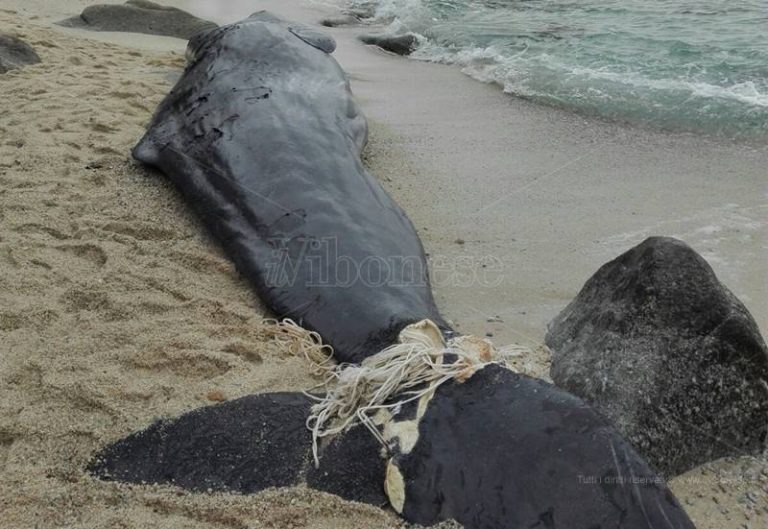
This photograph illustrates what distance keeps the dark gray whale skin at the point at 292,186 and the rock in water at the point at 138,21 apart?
3.67 metres

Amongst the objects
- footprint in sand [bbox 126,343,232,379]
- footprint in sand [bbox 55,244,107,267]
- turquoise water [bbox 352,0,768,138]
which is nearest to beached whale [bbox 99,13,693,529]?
footprint in sand [bbox 126,343,232,379]

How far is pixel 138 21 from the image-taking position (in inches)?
332

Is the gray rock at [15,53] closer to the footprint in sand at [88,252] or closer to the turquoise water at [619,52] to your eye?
the footprint in sand at [88,252]

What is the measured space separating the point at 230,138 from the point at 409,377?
2115mm

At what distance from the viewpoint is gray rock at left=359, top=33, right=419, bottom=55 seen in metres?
8.88

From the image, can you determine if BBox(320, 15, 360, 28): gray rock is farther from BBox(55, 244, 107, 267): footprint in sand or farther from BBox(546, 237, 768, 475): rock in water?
BBox(546, 237, 768, 475): rock in water

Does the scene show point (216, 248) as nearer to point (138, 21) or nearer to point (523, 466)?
point (523, 466)

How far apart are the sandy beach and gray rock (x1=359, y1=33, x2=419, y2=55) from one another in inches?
66.7

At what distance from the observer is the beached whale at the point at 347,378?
1855mm

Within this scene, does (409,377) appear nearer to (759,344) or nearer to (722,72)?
(759,344)

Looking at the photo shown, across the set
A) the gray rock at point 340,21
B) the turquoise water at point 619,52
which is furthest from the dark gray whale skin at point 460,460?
the gray rock at point 340,21

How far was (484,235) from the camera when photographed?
4262 mm

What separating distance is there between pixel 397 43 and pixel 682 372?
278 inches

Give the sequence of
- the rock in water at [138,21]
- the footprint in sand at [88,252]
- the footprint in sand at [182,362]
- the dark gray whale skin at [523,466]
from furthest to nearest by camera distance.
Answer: the rock in water at [138,21]
the footprint in sand at [88,252]
the footprint in sand at [182,362]
the dark gray whale skin at [523,466]
